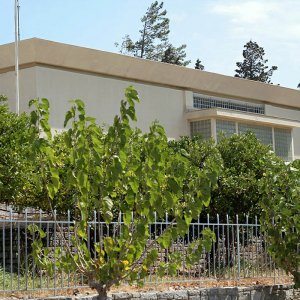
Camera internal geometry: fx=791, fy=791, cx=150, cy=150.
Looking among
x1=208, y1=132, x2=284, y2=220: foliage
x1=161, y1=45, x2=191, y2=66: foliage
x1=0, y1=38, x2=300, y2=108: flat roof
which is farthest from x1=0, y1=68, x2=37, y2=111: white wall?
x1=161, y1=45, x2=191, y2=66: foliage

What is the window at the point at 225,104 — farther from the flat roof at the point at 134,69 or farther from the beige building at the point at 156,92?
the flat roof at the point at 134,69

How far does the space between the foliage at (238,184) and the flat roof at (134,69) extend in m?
6.53

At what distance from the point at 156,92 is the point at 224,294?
50.6 ft

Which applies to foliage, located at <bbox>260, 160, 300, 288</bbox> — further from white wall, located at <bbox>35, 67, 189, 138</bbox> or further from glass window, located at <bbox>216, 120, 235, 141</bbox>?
glass window, located at <bbox>216, 120, 235, 141</bbox>

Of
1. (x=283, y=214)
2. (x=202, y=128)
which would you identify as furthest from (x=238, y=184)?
(x=202, y=128)

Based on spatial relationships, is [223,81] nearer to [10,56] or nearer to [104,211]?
[10,56]

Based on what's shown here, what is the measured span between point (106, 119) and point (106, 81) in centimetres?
126

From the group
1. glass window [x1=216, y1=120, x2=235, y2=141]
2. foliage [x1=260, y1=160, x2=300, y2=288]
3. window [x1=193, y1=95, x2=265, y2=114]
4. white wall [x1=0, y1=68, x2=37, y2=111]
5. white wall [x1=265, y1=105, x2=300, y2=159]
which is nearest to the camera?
foliage [x1=260, y1=160, x2=300, y2=288]

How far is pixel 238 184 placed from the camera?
60.6 feet

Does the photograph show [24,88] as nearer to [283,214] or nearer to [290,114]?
[283,214]

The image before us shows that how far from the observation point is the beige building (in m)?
23.3

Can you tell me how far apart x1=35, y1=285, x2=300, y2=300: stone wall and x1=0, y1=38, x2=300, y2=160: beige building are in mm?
11413

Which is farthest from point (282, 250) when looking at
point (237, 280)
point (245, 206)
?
point (245, 206)

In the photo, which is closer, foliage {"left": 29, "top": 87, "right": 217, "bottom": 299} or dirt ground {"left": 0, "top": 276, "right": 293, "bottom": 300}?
foliage {"left": 29, "top": 87, "right": 217, "bottom": 299}
